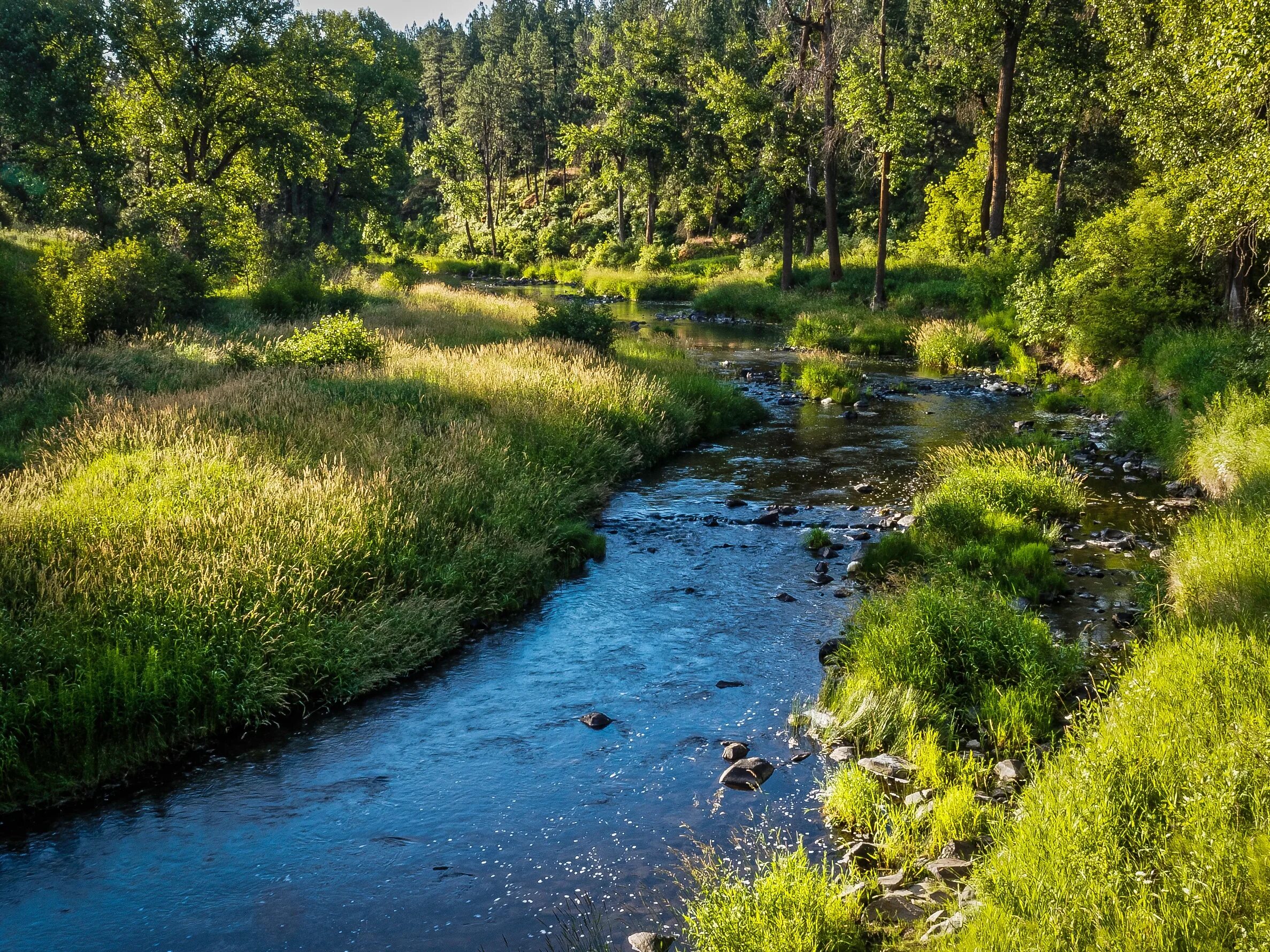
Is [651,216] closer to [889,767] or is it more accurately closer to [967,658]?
[967,658]

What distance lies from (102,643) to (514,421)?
8.84 m

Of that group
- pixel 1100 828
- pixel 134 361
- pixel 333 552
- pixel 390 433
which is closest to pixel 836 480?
pixel 390 433

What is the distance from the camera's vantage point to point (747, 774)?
23.4 feet

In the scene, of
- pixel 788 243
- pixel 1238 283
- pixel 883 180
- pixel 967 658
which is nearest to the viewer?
pixel 967 658

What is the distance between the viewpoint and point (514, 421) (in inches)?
628

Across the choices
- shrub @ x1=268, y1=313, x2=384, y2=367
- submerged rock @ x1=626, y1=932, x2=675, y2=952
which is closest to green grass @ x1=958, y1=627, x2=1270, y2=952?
submerged rock @ x1=626, y1=932, x2=675, y2=952

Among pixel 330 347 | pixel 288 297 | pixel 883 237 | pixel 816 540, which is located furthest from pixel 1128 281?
pixel 288 297

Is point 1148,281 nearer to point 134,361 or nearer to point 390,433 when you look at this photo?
A: point 390,433

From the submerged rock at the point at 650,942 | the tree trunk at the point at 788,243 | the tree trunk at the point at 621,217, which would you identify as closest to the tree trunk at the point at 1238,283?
the submerged rock at the point at 650,942

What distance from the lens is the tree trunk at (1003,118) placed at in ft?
107

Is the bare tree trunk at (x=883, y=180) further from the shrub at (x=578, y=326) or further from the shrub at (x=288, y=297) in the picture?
the shrub at (x=288, y=297)

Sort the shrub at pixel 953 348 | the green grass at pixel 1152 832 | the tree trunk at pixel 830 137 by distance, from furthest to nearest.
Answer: the tree trunk at pixel 830 137 → the shrub at pixel 953 348 → the green grass at pixel 1152 832

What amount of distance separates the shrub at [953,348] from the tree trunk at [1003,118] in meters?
6.05

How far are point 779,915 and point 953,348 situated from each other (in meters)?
27.6
